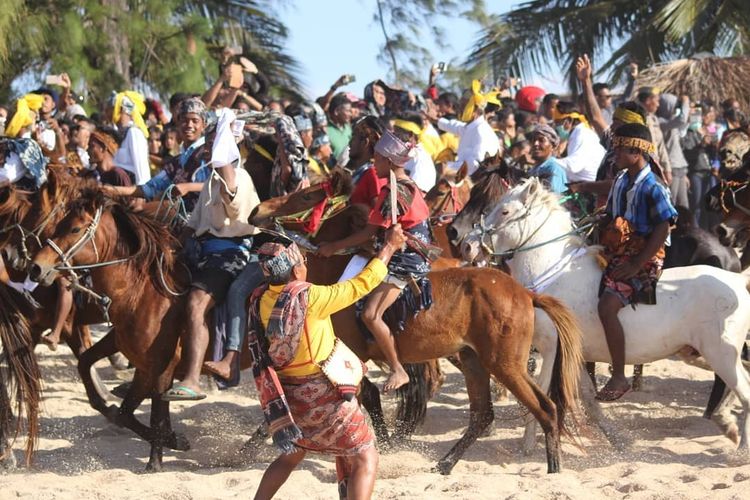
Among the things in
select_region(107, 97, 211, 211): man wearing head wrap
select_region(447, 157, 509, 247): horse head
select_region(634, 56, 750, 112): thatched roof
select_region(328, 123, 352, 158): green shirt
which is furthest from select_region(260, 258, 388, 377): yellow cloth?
select_region(634, 56, 750, 112): thatched roof

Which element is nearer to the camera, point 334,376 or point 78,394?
point 334,376

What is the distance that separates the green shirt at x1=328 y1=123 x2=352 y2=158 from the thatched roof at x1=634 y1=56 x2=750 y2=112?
5.90m

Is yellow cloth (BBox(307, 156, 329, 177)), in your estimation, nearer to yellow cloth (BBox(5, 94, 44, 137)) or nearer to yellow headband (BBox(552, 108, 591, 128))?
yellow headband (BBox(552, 108, 591, 128))

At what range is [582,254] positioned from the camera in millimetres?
8672

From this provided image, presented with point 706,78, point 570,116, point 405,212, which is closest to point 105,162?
point 405,212

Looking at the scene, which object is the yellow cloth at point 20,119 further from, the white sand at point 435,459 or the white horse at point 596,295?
the white horse at point 596,295

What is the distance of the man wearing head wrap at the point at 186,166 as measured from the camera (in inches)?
352

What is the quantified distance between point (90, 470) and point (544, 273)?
3679mm

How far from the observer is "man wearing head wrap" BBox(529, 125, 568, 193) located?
10.3m

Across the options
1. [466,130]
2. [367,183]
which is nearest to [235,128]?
[367,183]

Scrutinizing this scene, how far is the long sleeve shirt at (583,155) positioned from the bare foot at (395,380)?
4.34m

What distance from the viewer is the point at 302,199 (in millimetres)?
7871

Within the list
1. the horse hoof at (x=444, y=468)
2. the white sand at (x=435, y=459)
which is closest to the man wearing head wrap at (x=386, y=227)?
the horse hoof at (x=444, y=468)

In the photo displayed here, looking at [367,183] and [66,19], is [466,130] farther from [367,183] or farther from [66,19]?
[66,19]
